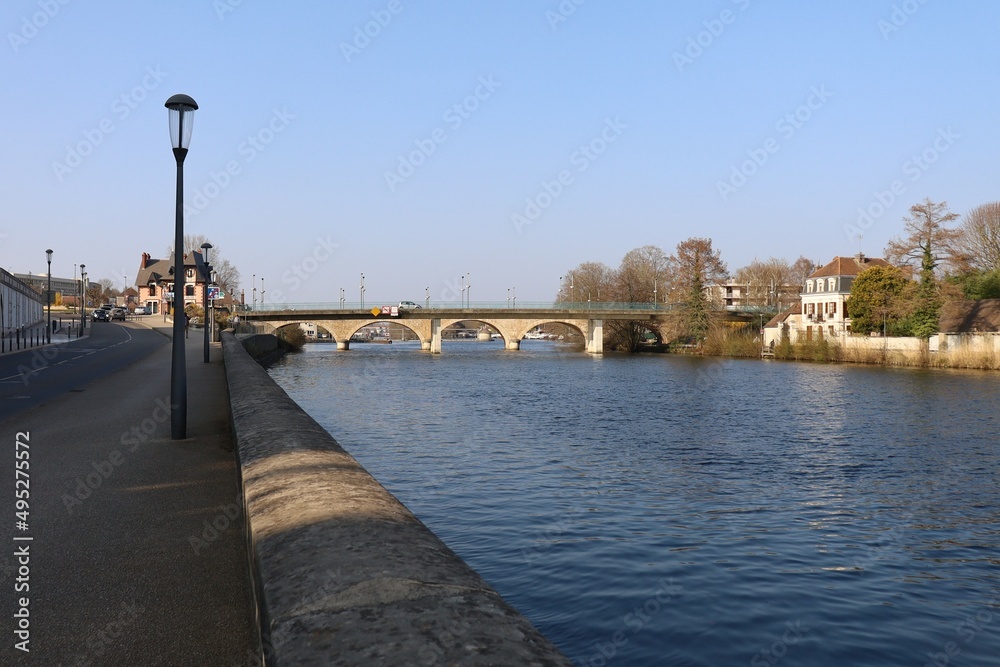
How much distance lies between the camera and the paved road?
17078 millimetres

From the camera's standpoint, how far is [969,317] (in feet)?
201

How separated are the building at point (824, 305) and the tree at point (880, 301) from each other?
12259 millimetres

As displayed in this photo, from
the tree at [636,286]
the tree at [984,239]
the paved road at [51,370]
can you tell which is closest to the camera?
the paved road at [51,370]

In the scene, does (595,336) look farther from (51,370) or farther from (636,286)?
(51,370)

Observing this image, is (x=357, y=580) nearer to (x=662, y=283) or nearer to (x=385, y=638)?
(x=385, y=638)

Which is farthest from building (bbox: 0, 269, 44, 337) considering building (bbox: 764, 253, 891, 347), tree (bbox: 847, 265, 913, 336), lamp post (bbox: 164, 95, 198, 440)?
building (bbox: 764, 253, 891, 347)

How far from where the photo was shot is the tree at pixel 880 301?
62.9 meters

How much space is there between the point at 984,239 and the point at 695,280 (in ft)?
84.1

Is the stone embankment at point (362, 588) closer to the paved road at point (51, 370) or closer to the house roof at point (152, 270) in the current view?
the paved road at point (51, 370)

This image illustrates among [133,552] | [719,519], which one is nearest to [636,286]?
[719,519]

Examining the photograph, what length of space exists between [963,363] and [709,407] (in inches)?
1224

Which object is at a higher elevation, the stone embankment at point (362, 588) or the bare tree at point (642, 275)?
the bare tree at point (642, 275)

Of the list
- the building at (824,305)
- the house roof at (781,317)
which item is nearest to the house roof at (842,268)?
the building at (824,305)

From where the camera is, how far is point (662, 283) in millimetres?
111438
